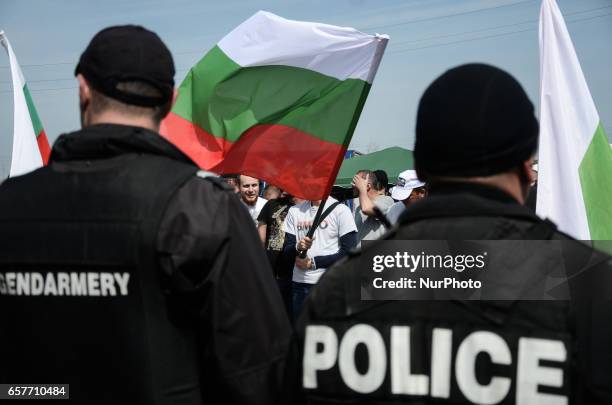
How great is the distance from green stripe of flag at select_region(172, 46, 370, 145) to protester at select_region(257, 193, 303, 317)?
205 centimetres

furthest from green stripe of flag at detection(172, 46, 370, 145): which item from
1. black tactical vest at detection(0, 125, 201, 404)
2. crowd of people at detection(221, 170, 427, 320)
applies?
black tactical vest at detection(0, 125, 201, 404)

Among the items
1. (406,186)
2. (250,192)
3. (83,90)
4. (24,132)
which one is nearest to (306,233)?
(250,192)

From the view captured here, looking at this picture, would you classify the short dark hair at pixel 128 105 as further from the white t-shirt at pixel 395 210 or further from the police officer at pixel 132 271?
the white t-shirt at pixel 395 210

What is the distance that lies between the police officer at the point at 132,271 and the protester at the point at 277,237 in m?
4.72

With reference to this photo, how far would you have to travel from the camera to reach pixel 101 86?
2.01 metres

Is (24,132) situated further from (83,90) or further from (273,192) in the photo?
(83,90)

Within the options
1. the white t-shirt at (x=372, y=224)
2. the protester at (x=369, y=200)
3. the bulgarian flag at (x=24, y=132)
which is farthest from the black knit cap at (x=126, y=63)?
the protester at (x=369, y=200)

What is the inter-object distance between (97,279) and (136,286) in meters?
0.12

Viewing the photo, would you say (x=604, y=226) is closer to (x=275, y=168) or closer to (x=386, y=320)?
(x=275, y=168)

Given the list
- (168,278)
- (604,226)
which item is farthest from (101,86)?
(604,226)

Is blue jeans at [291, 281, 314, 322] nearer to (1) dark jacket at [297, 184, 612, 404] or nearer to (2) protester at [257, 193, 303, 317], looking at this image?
(2) protester at [257, 193, 303, 317]

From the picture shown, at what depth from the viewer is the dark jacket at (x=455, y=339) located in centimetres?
147

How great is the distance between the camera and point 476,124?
1579 millimetres

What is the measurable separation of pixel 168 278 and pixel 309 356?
0.44m
